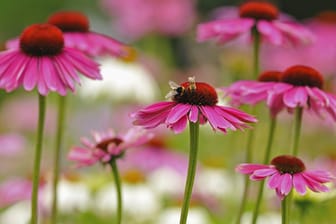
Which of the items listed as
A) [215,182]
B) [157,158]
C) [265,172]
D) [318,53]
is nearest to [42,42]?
[265,172]

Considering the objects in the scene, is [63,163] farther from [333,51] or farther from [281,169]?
[281,169]

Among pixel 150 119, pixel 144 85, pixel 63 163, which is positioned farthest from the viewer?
pixel 63 163

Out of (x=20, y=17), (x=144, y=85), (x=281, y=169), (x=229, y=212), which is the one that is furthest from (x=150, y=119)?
(x=20, y=17)

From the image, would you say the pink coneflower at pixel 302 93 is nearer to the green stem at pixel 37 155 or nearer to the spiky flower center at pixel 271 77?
the spiky flower center at pixel 271 77

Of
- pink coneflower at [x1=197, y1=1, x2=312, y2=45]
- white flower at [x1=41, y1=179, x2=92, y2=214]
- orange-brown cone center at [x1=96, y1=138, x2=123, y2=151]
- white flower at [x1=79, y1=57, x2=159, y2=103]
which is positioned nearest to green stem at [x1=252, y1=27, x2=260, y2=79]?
pink coneflower at [x1=197, y1=1, x2=312, y2=45]

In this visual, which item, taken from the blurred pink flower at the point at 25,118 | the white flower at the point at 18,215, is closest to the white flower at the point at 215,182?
the white flower at the point at 18,215

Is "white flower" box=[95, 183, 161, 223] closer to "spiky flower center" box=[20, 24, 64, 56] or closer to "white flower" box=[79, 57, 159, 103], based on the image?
"white flower" box=[79, 57, 159, 103]
